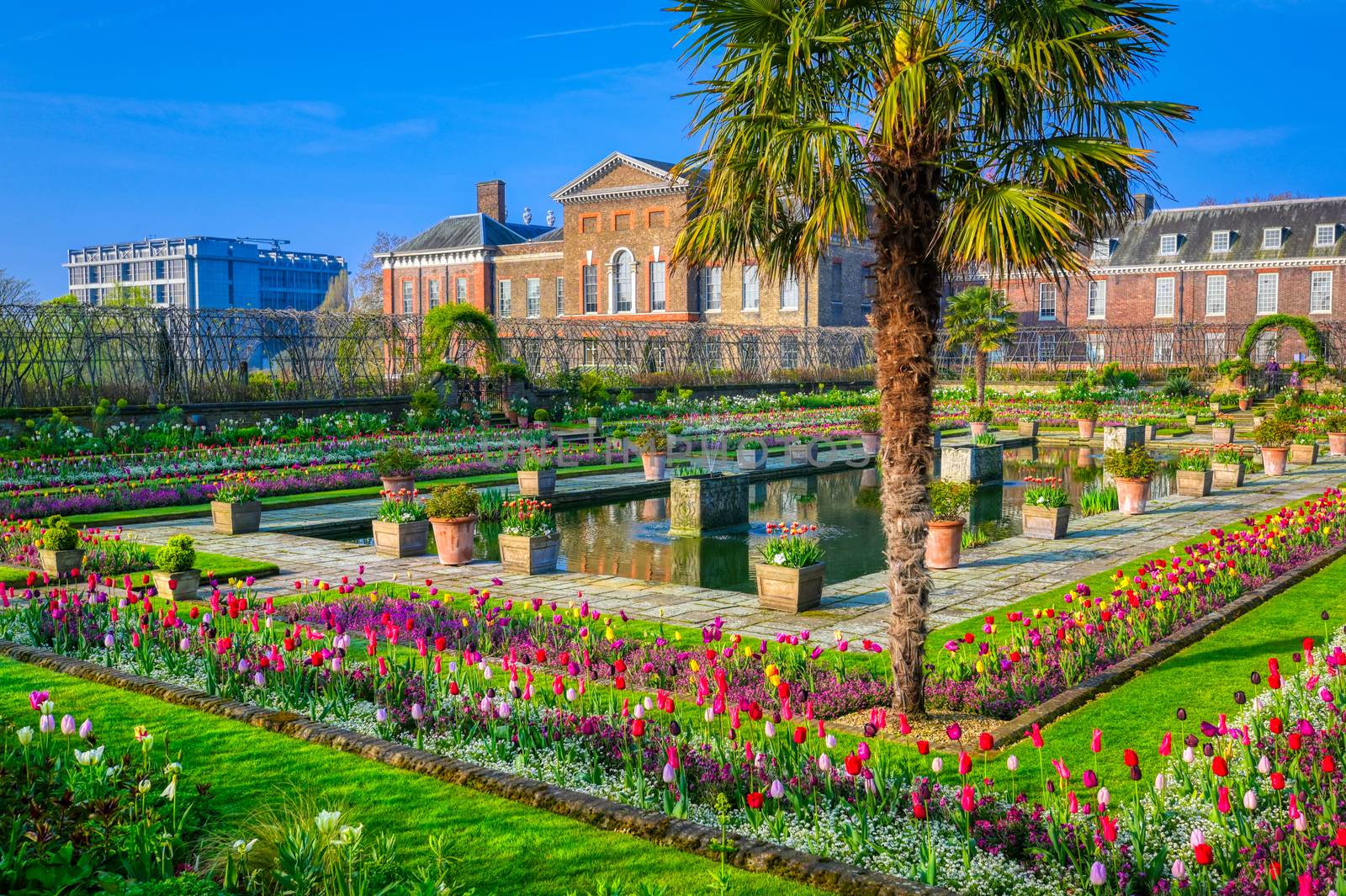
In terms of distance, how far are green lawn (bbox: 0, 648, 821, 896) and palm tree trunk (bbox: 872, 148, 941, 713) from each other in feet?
8.28

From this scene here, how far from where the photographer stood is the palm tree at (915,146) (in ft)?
20.6

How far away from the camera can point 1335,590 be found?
34.1 feet

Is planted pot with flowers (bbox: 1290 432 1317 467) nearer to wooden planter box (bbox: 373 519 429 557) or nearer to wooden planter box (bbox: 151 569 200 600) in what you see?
wooden planter box (bbox: 373 519 429 557)

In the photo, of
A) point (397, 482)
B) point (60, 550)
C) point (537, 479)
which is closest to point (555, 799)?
point (60, 550)

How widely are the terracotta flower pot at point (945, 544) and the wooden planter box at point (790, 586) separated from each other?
2515 mm

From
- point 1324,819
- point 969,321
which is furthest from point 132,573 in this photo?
point 969,321

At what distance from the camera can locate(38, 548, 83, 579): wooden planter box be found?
11.8 meters

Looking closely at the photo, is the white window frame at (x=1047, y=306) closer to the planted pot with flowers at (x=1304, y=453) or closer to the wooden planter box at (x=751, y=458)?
the planted pot with flowers at (x=1304, y=453)

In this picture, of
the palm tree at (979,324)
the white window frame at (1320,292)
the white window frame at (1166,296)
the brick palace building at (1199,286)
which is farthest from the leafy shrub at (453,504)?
the white window frame at (1166,296)

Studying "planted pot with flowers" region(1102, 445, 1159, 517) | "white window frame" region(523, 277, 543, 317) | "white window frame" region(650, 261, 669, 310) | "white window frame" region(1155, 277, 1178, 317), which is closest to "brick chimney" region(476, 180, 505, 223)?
"white window frame" region(523, 277, 543, 317)

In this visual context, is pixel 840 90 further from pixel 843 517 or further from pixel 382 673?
pixel 843 517

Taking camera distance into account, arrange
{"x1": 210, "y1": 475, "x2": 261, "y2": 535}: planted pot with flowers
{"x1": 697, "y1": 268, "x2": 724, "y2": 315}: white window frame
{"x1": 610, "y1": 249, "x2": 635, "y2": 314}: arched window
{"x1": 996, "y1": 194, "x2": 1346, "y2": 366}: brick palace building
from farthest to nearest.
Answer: {"x1": 610, "y1": 249, "x2": 635, "y2": 314}: arched window, {"x1": 697, "y1": 268, "x2": 724, "y2": 315}: white window frame, {"x1": 996, "y1": 194, "x2": 1346, "y2": 366}: brick palace building, {"x1": 210, "y1": 475, "x2": 261, "y2": 535}: planted pot with flowers

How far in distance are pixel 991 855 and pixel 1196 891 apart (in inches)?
31.4

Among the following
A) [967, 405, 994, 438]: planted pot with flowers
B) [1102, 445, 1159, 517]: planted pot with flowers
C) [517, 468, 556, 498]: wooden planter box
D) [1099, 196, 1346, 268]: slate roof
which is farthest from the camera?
[1099, 196, 1346, 268]: slate roof
